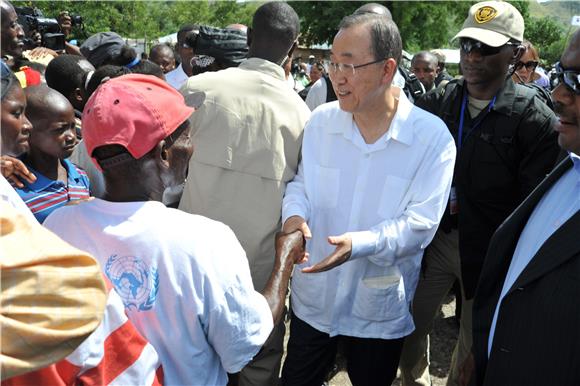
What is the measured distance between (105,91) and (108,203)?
0.34 metres

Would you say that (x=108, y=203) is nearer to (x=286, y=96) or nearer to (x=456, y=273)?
(x=286, y=96)

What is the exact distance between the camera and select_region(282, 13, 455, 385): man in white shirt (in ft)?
7.89

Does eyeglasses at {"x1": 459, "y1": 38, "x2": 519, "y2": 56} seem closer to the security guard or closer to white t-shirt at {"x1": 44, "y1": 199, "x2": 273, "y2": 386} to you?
the security guard

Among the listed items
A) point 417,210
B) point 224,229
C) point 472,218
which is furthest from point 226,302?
point 472,218

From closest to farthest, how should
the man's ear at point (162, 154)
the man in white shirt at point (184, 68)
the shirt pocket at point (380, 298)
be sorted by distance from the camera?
the man's ear at point (162, 154)
the shirt pocket at point (380, 298)
the man in white shirt at point (184, 68)

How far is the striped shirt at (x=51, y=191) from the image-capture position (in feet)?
7.75

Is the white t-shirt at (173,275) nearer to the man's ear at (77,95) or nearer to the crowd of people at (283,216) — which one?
the crowd of people at (283,216)

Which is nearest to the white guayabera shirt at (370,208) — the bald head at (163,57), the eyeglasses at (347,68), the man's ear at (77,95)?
the eyeglasses at (347,68)

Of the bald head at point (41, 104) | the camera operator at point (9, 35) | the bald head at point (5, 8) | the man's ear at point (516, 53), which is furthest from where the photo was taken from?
the camera operator at point (9, 35)

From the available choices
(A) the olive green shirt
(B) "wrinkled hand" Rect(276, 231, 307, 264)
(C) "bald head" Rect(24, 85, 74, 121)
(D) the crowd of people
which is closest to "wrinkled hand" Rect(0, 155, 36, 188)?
(D) the crowd of people

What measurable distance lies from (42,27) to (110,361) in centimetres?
660

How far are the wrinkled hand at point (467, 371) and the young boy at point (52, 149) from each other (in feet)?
Answer: 6.32

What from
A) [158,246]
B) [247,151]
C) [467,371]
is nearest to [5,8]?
[247,151]

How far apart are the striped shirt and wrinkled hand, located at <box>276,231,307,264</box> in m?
1.02
